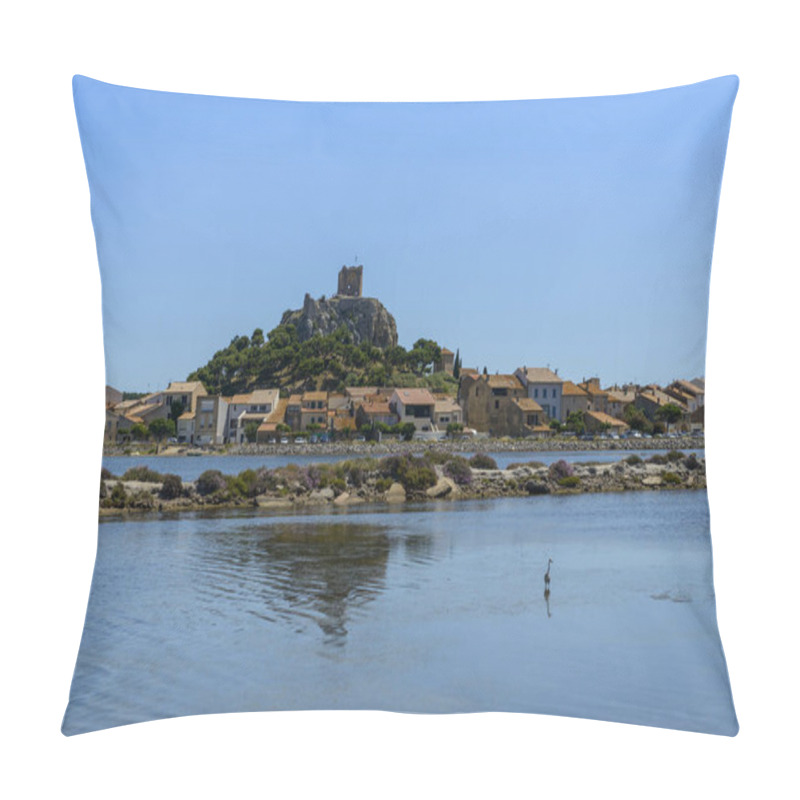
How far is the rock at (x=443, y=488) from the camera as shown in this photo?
4008 mm

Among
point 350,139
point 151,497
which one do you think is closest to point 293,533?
point 151,497

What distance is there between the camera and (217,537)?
3.88 metres

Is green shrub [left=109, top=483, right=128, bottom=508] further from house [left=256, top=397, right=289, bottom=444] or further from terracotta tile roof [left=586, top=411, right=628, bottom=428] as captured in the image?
terracotta tile roof [left=586, top=411, right=628, bottom=428]

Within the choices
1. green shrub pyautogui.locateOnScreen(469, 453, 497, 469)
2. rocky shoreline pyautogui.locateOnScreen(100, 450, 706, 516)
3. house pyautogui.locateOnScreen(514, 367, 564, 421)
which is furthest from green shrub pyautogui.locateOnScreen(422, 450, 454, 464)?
house pyautogui.locateOnScreen(514, 367, 564, 421)

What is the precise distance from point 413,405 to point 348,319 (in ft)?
1.63

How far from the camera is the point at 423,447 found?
4.04 meters

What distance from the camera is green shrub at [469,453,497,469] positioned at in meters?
4.05

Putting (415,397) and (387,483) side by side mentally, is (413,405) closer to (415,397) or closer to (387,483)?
(415,397)

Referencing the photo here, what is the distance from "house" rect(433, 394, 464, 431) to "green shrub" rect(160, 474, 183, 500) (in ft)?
3.89

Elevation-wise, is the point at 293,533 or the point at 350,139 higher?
the point at 350,139

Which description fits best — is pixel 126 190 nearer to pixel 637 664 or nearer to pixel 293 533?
pixel 293 533

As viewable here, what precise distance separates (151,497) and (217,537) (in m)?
0.34

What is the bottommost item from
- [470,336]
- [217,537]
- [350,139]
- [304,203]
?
[217,537]

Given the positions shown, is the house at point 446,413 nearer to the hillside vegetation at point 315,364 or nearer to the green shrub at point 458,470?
the hillside vegetation at point 315,364
